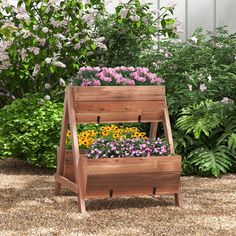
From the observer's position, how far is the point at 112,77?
612 centimetres

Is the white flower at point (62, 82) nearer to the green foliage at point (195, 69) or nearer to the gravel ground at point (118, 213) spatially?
the green foliage at point (195, 69)

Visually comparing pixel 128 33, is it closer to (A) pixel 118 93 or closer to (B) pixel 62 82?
(B) pixel 62 82

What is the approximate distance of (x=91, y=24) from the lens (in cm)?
829

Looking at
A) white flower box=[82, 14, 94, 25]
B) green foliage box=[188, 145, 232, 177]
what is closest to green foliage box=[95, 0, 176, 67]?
white flower box=[82, 14, 94, 25]

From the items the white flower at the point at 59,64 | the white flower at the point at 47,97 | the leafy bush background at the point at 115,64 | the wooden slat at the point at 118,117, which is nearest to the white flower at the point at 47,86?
the leafy bush background at the point at 115,64

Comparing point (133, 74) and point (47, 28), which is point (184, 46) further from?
point (133, 74)

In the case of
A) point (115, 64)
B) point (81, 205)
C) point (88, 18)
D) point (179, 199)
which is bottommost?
point (179, 199)

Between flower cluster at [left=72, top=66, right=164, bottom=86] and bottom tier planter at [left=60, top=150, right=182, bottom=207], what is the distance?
2.57 ft

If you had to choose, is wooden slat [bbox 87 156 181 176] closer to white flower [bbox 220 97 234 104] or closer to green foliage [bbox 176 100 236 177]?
green foliage [bbox 176 100 236 177]

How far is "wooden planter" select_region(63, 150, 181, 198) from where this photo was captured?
5.45 m

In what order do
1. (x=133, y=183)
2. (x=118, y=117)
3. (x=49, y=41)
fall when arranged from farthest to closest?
1. (x=49, y=41)
2. (x=118, y=117)
3. (x=133, y=183)

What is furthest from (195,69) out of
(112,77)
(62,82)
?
(112,77)

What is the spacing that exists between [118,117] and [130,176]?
1.85 ft

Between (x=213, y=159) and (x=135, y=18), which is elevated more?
(x=135, y=18)
